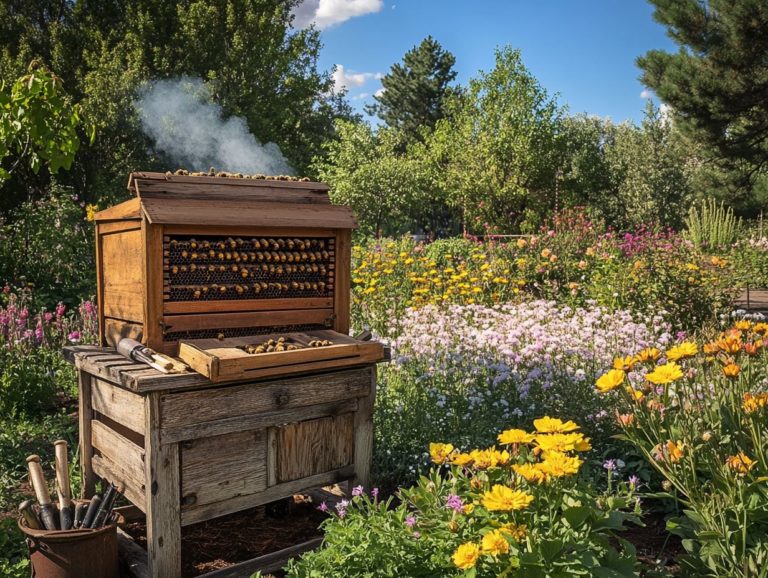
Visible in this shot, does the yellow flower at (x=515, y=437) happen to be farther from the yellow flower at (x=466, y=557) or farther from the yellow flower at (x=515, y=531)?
the yellow flower at (x=466, y=557)

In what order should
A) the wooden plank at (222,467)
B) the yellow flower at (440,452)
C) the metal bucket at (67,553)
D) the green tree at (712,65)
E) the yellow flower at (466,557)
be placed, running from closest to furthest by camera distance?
the yellow flower at (466,557) < the yellow flower at (440,452) < the metal bucket at (67,553) < the wooden plank at (222,467) < the green tree at (712,65)

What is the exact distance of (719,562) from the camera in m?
2.33

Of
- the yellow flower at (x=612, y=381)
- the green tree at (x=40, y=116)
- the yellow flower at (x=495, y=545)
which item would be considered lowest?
the yellow flower at (x=495, y=545)

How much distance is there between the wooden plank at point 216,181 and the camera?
2937mm

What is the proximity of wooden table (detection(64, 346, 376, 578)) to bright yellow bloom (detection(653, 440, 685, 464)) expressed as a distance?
1471mm

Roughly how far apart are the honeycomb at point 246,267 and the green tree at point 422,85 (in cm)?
3666

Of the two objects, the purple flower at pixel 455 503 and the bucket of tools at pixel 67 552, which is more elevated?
the purple flower at pixel 455 503

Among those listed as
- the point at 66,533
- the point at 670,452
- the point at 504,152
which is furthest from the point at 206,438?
the point at 504,152

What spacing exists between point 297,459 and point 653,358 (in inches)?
63.7

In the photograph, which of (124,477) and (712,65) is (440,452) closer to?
(124,477)

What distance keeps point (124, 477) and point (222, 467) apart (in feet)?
1.62

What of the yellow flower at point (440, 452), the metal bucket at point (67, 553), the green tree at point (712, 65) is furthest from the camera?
the green tree at point (712, 65)

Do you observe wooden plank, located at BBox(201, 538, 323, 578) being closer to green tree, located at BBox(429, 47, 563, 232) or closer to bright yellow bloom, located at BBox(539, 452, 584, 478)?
A: bright yellow bloom, located at BBox(539, 452, 584, 478)

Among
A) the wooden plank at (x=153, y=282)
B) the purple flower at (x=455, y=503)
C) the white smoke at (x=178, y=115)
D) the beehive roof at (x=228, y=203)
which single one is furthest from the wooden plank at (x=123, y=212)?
the white smoke at (x=178, y=115)
